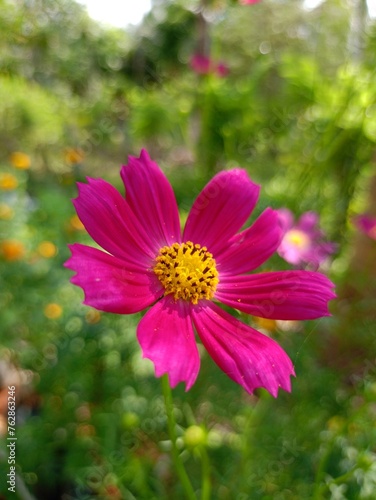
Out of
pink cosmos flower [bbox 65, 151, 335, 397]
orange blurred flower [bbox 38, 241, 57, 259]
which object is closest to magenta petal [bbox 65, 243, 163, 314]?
pink cosmos flower [bbox 65, 151, 335, 397]

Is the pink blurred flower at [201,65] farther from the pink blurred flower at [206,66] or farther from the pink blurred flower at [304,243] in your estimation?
the pink blurred flower at [304,243]

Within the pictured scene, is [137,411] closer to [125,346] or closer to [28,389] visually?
[125,346]

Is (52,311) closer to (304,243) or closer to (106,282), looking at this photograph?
(304,243)

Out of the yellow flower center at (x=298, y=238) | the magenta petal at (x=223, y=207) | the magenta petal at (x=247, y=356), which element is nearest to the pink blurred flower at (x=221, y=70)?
the yellow flower center at (x=298, y=238)

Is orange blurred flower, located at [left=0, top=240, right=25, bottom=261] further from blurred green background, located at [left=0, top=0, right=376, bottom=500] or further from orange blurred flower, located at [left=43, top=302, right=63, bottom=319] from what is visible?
orange blurred flower, located at [left=43, top=302, right=63, bottom=319]

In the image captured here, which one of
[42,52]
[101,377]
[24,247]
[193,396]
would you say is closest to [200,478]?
[193,396]

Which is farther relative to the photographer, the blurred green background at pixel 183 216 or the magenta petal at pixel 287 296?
the blurred green background at pixel 183 216

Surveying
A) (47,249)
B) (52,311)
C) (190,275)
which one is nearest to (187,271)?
(190,275)
